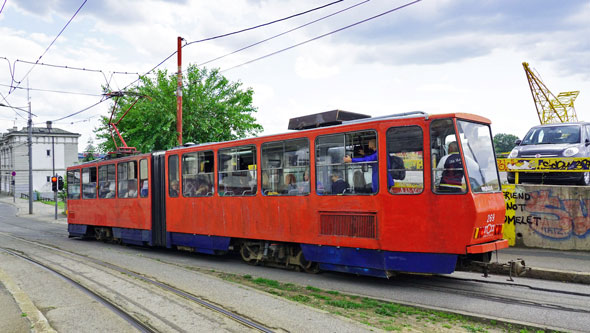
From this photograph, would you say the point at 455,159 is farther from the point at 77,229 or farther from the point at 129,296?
the point at 77,229

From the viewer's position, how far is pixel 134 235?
46.6 feet

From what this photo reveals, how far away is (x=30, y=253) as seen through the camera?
13477mm

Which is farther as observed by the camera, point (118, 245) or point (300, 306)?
point (118, 245)

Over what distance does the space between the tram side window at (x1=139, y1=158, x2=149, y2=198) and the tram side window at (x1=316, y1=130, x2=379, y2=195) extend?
21.4 ft

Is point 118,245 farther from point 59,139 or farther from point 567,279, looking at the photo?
point 59,139

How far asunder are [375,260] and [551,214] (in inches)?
221

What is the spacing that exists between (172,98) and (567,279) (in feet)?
65.4

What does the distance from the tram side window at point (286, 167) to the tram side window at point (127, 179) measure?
579cm

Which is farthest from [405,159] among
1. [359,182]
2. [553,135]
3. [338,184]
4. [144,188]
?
[144,188]

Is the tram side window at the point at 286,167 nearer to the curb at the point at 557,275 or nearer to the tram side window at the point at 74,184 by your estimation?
the curb at the point at 557,275

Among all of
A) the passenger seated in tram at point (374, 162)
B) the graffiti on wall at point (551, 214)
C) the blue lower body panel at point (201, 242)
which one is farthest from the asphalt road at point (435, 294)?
the graffiti on wall at point (551, 214)

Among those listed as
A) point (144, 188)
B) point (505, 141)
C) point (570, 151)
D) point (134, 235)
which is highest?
point (505, 141)

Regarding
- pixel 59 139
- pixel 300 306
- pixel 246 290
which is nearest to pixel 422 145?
pixel 300 306

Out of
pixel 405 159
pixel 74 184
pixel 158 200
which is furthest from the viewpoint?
pixel 74 184
